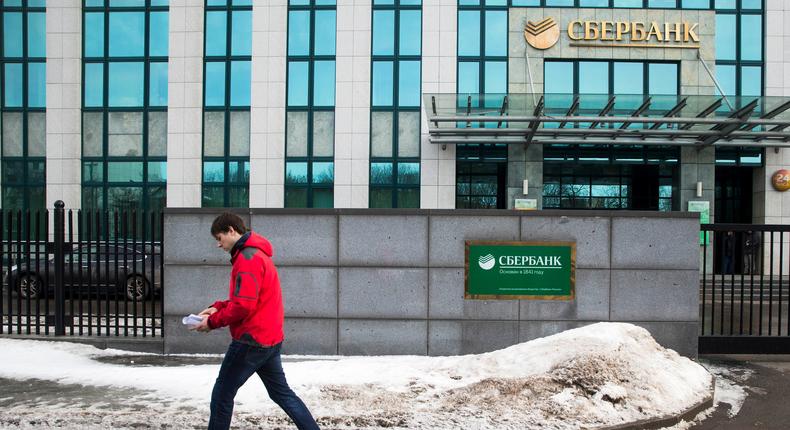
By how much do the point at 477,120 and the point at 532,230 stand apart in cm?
998

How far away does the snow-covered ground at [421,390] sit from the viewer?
203 inches

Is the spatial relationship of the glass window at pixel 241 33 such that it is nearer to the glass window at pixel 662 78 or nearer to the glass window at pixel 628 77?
the glass window at pixel 628 77

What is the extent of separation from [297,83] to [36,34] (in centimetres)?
962

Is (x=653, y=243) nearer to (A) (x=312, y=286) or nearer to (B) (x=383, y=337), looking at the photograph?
(B) (x=383, y=337)

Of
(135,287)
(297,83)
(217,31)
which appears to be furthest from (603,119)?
(135,287)

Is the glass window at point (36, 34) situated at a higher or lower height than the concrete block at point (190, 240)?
higher

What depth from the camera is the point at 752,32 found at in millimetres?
20016

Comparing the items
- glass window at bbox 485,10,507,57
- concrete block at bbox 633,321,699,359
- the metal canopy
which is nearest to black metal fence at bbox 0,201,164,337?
concrete block at bbox 633,321,699,359

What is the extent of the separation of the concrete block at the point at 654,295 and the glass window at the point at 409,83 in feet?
42.9

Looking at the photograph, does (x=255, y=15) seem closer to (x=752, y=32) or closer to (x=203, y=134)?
(x=203, y=134)

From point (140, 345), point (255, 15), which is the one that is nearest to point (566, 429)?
point (140, 345)

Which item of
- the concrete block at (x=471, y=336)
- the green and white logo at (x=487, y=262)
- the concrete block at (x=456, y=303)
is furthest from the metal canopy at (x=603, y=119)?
the concrete block at (x=471, y=336)

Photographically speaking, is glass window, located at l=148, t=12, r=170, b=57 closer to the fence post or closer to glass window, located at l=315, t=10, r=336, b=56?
glass window, located at l=315, t=10, r=336, b=56

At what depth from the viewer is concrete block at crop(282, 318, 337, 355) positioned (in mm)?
7938
